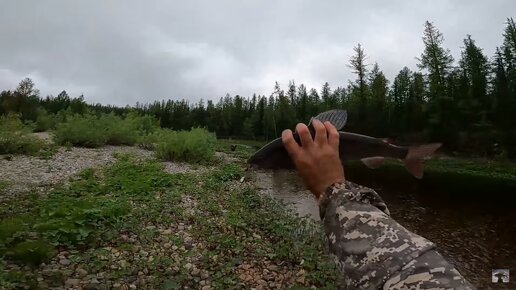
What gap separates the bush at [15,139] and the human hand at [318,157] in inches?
923

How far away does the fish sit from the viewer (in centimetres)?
191

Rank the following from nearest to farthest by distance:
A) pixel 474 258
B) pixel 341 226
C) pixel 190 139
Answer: pixel 341 226 → pixel 474 258 → pixel 190 139

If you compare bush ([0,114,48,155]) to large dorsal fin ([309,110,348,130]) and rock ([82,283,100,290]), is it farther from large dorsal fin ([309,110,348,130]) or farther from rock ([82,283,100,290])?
large dorsal fin ([309,110,348,130])

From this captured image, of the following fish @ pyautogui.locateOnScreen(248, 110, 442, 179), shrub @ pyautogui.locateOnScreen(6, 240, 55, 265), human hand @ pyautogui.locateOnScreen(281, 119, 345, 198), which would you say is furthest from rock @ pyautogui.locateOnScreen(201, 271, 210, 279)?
human hand @ pyautogui.locateOnScreen(281, 119, 345, 198)

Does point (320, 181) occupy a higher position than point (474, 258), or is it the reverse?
point (320, 181)

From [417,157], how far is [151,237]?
22.6 feet

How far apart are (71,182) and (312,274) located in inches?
406

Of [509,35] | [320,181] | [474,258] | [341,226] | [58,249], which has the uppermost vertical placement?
[509,35]

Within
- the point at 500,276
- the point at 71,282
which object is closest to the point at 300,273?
the point at 71,282

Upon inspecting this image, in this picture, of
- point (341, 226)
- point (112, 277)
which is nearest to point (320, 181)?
point (341, 226)

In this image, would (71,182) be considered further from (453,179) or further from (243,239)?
(453,179)

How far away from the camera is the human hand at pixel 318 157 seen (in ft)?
5.02

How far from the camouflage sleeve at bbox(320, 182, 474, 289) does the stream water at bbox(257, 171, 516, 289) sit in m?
5.29

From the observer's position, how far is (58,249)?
7.10 meters
